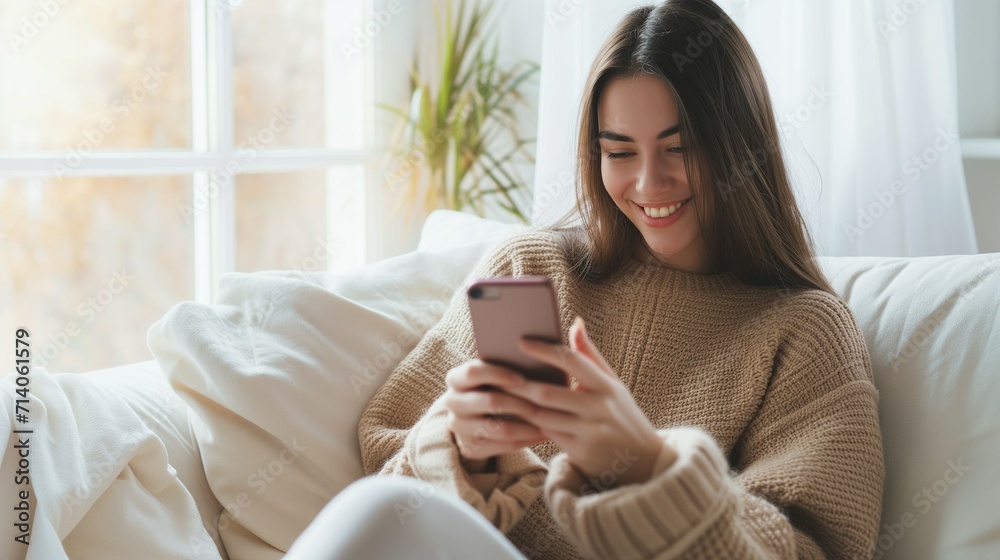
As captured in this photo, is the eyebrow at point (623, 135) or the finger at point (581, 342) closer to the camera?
the finger at point (581, 342)

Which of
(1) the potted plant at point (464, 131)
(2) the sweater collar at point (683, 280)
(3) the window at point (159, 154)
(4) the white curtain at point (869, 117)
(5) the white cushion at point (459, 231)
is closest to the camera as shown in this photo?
(2) the sweater collar at point (683, 280)

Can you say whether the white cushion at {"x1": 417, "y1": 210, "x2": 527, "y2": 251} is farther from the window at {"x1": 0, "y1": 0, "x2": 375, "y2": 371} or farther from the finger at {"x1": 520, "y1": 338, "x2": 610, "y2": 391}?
the finger at {"x1": 520, "y1": 338, "x2": 610, "y2": 391}

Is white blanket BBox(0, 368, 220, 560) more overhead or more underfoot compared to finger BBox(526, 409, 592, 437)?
more underfoot

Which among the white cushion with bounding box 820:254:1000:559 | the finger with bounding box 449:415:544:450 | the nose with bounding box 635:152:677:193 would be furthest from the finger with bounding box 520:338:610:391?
the white cushion with bounding box 820:254:1000:559

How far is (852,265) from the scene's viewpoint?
1.52 meters

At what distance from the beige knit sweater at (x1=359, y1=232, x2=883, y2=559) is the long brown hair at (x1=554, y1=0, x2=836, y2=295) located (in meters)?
0.05

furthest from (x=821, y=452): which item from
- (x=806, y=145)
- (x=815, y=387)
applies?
(x=806, y=145)

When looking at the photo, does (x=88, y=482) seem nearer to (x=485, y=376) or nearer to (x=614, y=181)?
(x=485, y=376)

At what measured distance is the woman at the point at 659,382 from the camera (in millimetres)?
965

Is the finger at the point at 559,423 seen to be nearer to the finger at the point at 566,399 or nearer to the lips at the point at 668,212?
the finger at the point at 566,399

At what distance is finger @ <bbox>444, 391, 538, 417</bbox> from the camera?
1.02 m

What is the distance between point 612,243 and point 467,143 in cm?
133

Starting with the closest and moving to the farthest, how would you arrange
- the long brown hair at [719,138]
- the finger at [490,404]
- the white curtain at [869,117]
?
the finger at [490,404] → the long brown hair at [719,138] → the white curtain at [869,117]

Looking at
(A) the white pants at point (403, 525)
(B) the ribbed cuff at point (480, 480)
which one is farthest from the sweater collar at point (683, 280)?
(A) the white pants at point (403, 525)
